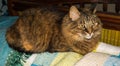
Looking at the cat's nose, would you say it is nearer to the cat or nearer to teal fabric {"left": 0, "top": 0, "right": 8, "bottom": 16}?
the cat

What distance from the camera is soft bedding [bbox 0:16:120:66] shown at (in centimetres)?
120

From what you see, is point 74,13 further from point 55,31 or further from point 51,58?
point 51,58

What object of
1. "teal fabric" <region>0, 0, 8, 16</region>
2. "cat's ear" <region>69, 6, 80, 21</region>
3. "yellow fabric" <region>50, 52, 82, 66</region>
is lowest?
"yellow fabric" <region>50, 52, 82, 66</region>

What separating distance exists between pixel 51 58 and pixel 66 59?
0.30ft

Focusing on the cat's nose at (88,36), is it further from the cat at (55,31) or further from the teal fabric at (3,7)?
the teal fabric at (3,7)

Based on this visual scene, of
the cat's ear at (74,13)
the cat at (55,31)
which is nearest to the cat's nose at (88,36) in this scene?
the cat at (55,31)

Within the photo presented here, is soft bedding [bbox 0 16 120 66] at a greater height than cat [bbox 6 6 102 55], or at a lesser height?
lesser

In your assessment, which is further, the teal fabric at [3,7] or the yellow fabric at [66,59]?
the teal fabric at [3,7]

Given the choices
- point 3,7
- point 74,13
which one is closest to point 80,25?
point 74,13

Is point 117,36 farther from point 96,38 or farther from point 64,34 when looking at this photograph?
point 64,34

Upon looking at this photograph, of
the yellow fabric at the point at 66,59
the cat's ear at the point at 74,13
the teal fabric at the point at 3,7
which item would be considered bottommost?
A: the yellow fabric at the point at 66,59

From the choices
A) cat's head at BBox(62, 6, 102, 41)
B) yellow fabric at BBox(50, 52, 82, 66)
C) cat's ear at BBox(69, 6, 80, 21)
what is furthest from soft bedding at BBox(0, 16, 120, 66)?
cat's ear at BBox(69, 6, 80, 21)

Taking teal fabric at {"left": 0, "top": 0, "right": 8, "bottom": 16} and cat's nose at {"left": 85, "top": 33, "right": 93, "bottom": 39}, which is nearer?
cat's nose at {"left": 85, "top": 33, "right": 93, "bottom": 39}

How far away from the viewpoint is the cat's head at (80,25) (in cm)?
123
